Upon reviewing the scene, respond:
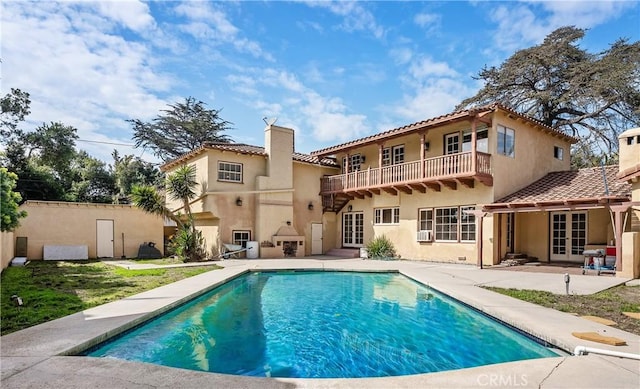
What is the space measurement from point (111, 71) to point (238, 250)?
349 inches

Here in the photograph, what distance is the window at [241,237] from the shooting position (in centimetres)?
1780

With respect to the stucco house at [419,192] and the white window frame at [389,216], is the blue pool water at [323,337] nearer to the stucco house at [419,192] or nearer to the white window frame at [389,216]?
the stucco house at [419,192]

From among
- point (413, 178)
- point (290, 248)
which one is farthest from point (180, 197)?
point (413, 178)

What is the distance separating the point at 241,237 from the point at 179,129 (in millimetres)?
18565

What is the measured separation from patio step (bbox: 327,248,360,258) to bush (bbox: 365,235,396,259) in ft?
2.82

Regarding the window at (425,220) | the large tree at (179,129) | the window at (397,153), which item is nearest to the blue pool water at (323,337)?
the window at (425,220)

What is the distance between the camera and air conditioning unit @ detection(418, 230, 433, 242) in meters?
16.0

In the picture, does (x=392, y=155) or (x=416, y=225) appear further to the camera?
(x=392, y=155)

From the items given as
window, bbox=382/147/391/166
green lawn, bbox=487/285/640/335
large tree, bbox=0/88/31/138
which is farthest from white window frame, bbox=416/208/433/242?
large tree, bbox=0/88/31/138

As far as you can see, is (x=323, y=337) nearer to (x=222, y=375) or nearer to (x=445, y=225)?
(x=222, y=375)

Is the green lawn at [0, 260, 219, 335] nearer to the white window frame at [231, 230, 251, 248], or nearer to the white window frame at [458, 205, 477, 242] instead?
the white window frame at [231, 230, 251, 248]

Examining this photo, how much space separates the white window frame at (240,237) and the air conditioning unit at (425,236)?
8.15 meters

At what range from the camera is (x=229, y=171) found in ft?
58.6

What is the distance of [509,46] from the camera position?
23672mm
